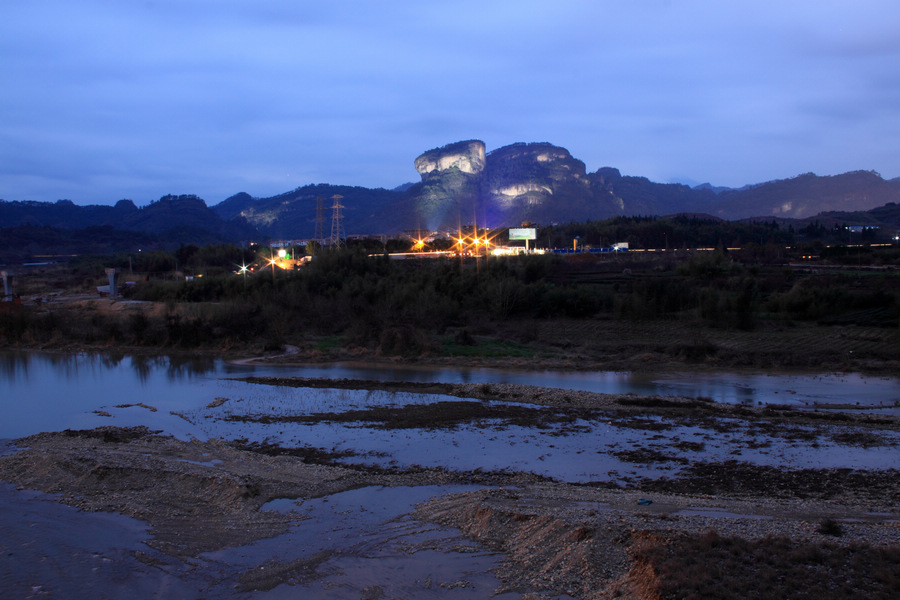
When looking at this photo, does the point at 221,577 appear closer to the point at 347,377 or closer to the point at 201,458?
the point at 201,458

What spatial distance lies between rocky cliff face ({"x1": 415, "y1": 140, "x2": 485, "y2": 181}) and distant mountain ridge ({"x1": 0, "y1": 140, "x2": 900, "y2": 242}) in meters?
0.29

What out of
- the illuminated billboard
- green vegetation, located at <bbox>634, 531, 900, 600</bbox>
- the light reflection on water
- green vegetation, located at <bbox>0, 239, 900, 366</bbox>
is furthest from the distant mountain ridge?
green vegetation, located at <bbox>634, 531, 900, 600</bbox>

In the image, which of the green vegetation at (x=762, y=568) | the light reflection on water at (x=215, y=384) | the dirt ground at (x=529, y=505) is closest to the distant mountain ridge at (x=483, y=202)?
the light reflection on water at (x=215, y=384)

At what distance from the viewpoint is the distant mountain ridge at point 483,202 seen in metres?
126

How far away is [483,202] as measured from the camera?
130m

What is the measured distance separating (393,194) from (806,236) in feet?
333

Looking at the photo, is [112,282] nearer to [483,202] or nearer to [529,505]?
[529,505]

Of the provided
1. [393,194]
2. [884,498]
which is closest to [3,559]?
[884,498]

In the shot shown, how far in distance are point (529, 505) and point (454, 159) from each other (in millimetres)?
151069

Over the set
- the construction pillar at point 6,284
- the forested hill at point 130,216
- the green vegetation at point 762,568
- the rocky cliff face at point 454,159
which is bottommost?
the green vegetation at point 762,568

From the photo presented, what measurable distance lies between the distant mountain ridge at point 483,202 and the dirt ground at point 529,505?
104399mm

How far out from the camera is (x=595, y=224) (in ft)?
283

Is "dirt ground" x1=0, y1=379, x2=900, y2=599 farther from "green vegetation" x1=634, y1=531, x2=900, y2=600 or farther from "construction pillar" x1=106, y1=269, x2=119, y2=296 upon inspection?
"construction pillar" x1=106, y1=269, x2=119, y2=296

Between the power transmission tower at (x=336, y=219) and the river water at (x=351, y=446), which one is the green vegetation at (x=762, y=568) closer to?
the river water at (x=351, y=446)
